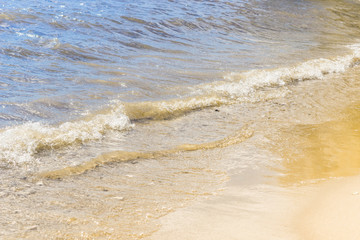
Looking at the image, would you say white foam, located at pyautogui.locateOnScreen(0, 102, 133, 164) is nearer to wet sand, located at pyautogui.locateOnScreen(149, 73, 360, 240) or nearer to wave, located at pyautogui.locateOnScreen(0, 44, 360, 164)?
wave, located at pyautogui.locateOnScreen(0, 44, 360, 164)

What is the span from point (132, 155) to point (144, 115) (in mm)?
1080

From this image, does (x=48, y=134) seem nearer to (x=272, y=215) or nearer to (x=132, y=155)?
(x=132, y=155)

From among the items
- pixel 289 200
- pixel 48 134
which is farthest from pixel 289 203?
pixel 48 134

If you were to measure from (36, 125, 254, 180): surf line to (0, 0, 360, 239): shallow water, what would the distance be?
0.04 ft

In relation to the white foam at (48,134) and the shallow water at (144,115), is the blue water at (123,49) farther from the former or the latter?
the white foam at (48,134)

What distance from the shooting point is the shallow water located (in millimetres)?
2969

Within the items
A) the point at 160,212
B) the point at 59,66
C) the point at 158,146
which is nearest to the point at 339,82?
the point at 158,146

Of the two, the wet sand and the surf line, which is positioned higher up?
the wet sand

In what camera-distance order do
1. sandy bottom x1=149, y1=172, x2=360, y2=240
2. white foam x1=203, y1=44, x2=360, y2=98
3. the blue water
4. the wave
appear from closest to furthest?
sandy bottom x1=149, y1=172, x2=360, y2=240 → the wave → the blue water → white foam x1=203, y1=44, x2=360, y2=98

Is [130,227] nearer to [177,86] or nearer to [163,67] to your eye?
[177,86]

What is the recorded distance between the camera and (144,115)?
15.6ft

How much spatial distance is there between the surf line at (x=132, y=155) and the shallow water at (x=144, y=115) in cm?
1

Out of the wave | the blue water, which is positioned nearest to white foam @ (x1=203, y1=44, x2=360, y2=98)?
the wave

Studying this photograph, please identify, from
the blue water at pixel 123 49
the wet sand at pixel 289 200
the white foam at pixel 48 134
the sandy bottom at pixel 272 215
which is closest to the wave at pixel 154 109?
the white foam at pixel 48 134
